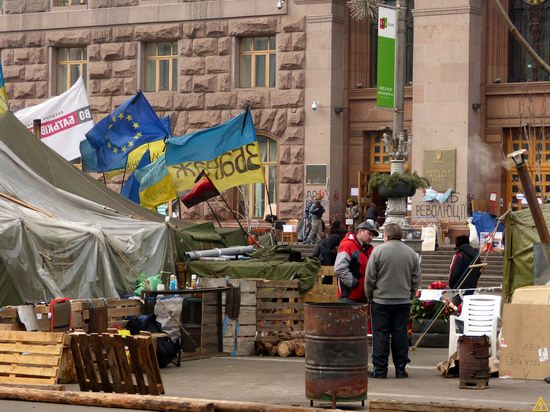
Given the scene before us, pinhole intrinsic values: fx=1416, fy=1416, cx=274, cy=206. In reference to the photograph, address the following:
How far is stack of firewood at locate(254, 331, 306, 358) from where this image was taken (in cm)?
→ 1947

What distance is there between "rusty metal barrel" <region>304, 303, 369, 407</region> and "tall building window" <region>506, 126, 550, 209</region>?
934 inches

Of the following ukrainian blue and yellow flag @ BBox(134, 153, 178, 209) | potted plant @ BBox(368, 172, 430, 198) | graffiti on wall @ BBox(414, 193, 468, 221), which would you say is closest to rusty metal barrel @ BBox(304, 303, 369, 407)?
ukrainian blue and yellow flag @ BBox(134, 153, 178, 209)

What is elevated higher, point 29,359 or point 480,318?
point 480,318

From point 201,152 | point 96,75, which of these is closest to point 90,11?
point 96,75

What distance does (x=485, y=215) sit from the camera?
3594 centimetres

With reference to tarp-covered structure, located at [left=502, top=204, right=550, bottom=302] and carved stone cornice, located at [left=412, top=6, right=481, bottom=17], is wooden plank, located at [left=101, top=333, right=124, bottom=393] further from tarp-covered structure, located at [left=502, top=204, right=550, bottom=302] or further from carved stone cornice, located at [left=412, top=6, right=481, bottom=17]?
carved stone cornice, located at [left=412, top=6, right=481, bottom=17]

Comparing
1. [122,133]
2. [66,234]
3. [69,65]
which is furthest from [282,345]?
[69,65]

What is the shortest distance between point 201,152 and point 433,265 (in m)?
8.97

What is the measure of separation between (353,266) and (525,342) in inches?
114

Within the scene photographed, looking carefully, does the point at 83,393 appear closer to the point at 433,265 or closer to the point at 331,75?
the point at 433,265

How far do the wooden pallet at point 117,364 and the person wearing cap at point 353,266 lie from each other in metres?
3.75

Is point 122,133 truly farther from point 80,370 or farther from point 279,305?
point 80,370

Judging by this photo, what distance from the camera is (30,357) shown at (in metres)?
15.8

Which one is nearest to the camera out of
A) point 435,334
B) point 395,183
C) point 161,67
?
point 435,334
